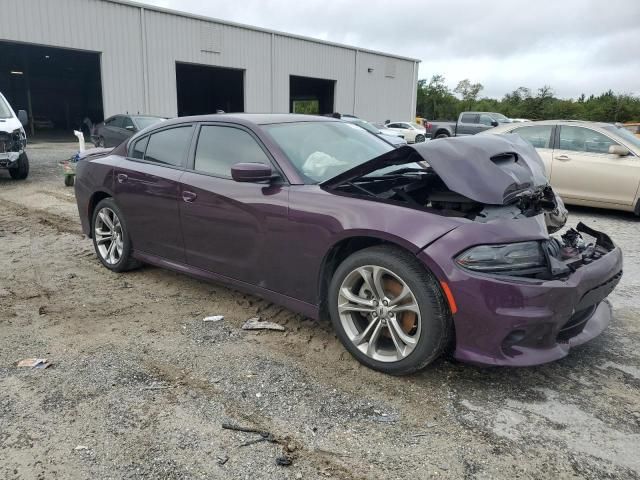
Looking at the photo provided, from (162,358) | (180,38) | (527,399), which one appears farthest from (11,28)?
(527,399)

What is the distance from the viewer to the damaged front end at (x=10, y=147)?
10.3 metres

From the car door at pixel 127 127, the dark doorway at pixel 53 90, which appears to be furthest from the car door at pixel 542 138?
the dark doorway at pixel 53 90

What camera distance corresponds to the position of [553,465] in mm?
2283

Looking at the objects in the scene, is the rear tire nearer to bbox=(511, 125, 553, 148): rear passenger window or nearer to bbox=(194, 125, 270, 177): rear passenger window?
bbox=(194, 125, 270, 177): rear passenger window

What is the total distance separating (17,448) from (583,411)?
9.10 feet

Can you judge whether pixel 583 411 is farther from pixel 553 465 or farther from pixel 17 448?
pixel 17 448

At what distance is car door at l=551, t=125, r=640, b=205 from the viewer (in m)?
7.66

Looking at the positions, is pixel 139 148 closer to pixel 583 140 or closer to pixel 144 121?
pixel 583 140

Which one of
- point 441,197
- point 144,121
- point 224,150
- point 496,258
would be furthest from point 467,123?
point 496,258

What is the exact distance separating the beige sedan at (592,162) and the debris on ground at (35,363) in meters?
6.29

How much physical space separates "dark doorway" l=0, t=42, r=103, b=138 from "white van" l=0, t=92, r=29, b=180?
24.9 metres

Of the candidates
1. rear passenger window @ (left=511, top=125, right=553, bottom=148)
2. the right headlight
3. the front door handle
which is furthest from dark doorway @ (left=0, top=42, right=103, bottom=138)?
the right headlight

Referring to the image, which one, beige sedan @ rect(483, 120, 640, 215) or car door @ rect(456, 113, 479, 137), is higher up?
car door @ rect(456, 113, 479, 137)

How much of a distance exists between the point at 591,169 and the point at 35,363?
7716 mm
